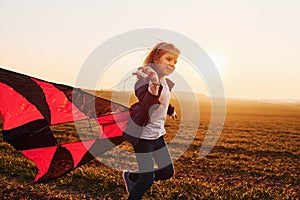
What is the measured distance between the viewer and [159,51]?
5.37 m

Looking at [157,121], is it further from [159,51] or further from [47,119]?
[47,119]

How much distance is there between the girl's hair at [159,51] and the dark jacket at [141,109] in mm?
469

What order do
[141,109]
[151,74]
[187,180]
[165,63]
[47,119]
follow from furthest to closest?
[187,180]
[47,119]
[165,63]
[141,109]
[151,74]

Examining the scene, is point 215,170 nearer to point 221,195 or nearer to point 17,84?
point 221,195

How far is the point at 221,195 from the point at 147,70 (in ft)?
11.2

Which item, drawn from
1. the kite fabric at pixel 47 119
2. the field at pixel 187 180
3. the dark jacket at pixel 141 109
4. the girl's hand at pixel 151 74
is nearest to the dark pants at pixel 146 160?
the dark jacket at pixel 141 109

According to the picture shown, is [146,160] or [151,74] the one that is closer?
[151,74]

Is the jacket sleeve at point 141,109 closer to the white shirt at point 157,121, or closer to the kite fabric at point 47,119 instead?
the white shirt at point 157,121

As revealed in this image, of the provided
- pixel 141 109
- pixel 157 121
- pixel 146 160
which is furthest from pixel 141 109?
pixel 146 160

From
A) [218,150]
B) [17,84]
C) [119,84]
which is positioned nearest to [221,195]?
[119,84]

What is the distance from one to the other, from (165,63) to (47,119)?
7.75 ft

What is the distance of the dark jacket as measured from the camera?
497cm

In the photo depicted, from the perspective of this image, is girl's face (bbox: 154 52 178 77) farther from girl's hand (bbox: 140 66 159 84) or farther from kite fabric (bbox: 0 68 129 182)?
kite fabric (bbox: 0 68 129 182)

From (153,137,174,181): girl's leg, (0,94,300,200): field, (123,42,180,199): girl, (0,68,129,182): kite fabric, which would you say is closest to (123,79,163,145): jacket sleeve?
(123,42,180,199): girl
